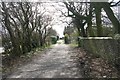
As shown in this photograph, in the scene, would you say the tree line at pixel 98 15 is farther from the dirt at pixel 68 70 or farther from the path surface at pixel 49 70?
the path surface at pixel 49 70

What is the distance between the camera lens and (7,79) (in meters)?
8.45

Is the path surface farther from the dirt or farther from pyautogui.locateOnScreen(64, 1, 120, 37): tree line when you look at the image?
pyautogui.locateOnScreen(64, 1, 120, 37): tree line

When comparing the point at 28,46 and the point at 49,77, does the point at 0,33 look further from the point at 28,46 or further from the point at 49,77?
the point at 49,77

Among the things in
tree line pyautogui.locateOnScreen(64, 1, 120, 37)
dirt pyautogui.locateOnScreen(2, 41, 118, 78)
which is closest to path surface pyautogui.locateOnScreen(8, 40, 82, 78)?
dirt pyautogui.locateOnScreen(2, 41, 118, 78)

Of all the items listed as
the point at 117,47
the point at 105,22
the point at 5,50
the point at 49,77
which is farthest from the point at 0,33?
the point at 105,22

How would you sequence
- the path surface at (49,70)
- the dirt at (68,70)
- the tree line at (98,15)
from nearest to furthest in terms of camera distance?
the dirt at (68,70) < the path surface at (49,70) < the tree line at (98,15)

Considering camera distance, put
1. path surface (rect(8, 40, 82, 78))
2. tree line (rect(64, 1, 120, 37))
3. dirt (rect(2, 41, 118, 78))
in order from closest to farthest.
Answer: dirt (rect(2, 41, 118, 78)), path surface (rect(8, 40, 82, 78)), tree line (rect(64, 1, 120, 37))

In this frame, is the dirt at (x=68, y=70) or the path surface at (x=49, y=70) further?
the path surface at (x=49, y=70)

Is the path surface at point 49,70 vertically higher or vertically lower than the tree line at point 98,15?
lower

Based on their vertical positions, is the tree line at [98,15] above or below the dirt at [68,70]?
above

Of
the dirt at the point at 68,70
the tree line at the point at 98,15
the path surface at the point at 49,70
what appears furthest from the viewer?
the tree line at the point at 98,15

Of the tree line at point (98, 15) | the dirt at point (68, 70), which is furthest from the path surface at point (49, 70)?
the tree line at point (98, 15)

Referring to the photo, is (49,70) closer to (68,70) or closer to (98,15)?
(68,70)

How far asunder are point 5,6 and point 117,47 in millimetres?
9056
